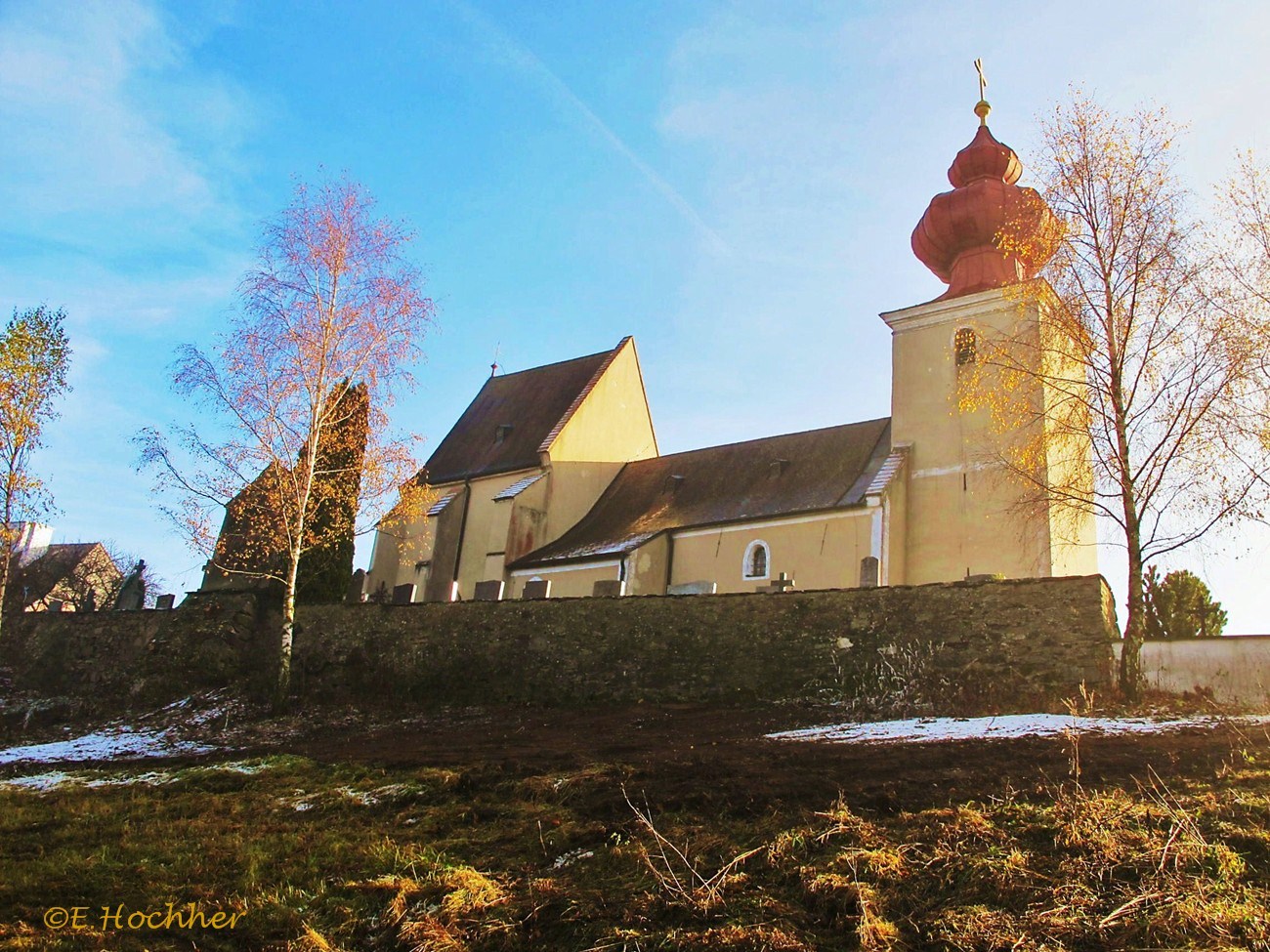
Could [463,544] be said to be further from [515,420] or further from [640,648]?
[640,648]

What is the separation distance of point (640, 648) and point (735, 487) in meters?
10.2

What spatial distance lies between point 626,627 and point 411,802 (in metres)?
7.36

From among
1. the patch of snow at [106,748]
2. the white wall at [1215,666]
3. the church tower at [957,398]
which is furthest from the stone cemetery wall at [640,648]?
the church tower at [957,398]

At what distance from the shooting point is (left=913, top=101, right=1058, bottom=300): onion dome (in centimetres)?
2172

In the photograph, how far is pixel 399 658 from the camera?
1686cm

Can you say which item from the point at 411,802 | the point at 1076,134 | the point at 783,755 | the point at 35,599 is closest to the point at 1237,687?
the point at 783,755

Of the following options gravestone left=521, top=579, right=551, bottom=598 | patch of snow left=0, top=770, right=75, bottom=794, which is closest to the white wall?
gravestone left=521, top=579, right=551, bottom=598

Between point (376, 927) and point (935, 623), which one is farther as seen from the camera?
point (935, 623)

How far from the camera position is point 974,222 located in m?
22.1

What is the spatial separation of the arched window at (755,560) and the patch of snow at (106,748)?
1211 cm

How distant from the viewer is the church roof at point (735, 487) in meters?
22.5

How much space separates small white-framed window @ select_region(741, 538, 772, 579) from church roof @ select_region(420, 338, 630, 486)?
24.7 feet

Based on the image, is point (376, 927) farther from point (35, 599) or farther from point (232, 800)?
point (35, 599)

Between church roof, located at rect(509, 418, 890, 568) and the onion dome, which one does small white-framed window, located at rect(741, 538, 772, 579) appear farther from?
the onion dome
